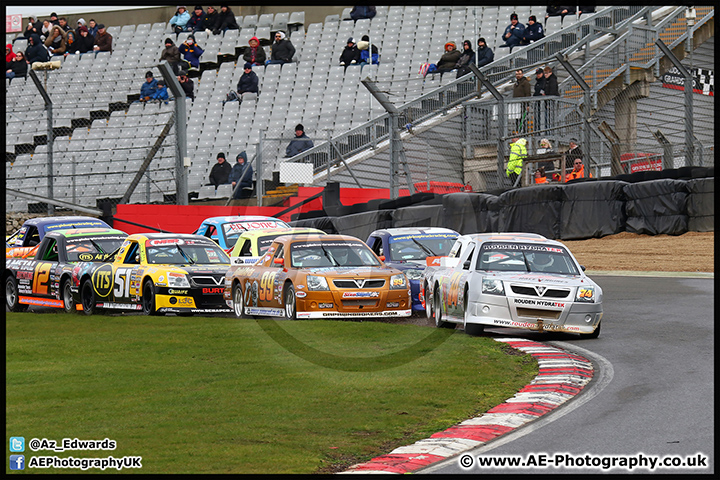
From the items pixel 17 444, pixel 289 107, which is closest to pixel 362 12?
pixel 289 107

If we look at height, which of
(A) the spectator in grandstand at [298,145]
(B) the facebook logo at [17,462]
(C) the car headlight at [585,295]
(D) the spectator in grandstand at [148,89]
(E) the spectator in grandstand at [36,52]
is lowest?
(B) the facebook logo at [17,462]

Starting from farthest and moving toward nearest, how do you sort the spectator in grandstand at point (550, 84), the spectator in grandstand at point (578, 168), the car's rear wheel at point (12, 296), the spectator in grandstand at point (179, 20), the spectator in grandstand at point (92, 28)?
the spectator in grandstand at point (92, 28), the spectator in grandstand at point (179, 20), the spectator in grandstand at point (550, 84), the spectator in grandstand at point (578, 168), the car's rear wheel at point (12, 296)

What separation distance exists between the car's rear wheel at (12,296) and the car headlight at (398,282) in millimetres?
7300

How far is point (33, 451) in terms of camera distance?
21.4 ft

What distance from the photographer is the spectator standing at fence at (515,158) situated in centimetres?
2270

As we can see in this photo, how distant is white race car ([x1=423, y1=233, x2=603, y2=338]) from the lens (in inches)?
475

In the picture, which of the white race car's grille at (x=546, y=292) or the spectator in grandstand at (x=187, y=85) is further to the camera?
the spectator in grandstand at (x=187, y=85)

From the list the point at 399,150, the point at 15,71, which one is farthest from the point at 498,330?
the point at 15,71

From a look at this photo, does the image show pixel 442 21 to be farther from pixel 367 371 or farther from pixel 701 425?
pixel 701 425

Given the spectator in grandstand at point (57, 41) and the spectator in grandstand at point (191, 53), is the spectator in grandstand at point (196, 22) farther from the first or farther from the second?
the spectator in grandstand at point (57, 41)

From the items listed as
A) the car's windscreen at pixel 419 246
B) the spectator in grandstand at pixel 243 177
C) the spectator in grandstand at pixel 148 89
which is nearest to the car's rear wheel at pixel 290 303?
the car's windscreen at pixel 419 246

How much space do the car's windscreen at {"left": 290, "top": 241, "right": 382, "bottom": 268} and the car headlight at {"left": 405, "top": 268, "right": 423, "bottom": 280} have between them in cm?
65

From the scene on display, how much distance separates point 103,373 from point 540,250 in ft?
19.4

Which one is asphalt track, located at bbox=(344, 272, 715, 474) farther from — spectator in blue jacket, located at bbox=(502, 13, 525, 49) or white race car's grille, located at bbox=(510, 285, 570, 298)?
spectator in blue jacket, located at bbox=(502, 13, 525, 49)
